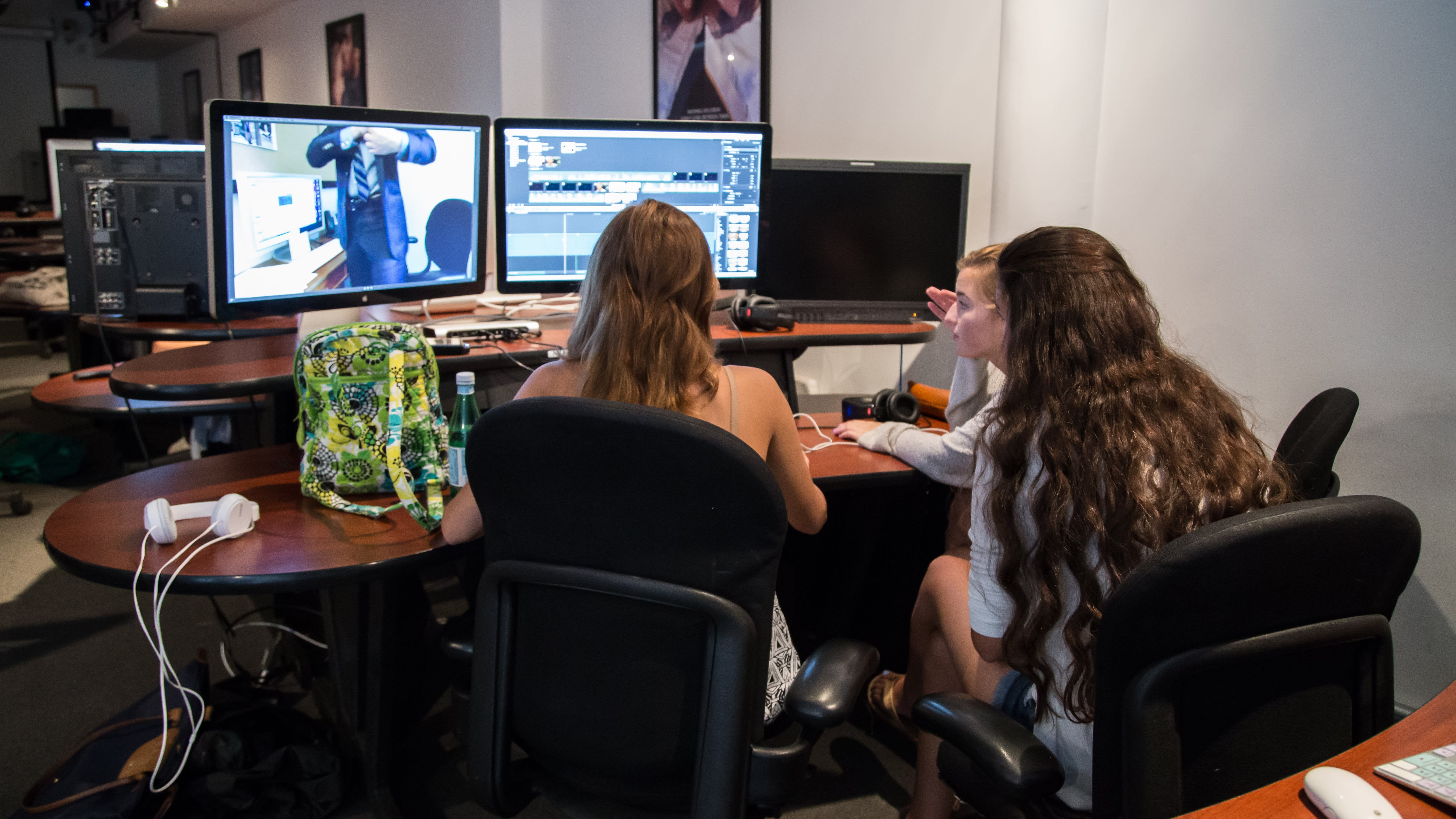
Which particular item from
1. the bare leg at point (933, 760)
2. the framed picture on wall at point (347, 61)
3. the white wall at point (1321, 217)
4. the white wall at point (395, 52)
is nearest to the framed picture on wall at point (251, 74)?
the white wall at point (395, 52)

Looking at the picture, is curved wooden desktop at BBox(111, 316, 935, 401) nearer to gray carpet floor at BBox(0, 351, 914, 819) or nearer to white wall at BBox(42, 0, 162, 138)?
gray carpet floor at BBox(0, 351, 914, 819)

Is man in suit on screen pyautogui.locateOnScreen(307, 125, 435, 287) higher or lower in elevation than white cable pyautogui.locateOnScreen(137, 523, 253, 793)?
higher

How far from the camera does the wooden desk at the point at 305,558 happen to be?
47.9 inches

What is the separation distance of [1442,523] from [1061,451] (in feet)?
4.43

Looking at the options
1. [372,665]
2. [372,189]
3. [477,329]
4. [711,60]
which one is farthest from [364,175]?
[711,60]

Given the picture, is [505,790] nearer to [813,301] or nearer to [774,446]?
[774,446]

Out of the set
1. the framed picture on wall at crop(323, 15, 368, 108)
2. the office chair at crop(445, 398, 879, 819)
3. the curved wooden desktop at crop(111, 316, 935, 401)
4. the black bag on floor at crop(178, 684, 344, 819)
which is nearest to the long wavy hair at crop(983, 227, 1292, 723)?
the office chair at crop(445, 398, 879, 819)

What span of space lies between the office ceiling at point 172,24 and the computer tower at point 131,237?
16.9 ft

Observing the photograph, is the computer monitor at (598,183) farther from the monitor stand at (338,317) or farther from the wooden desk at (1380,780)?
the wooden desk at (1380,780)

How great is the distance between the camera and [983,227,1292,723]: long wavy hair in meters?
1.05

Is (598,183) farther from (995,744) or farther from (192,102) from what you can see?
(192,102)

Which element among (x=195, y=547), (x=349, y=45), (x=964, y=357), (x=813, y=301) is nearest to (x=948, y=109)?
(x=813, y=301)

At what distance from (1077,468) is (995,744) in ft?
1.07

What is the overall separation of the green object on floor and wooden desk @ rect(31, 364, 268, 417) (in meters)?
0.95
